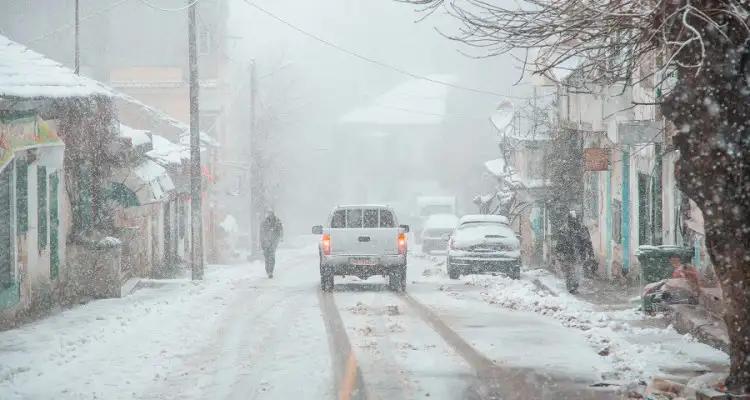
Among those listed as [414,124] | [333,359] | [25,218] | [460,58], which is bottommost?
[333,359]

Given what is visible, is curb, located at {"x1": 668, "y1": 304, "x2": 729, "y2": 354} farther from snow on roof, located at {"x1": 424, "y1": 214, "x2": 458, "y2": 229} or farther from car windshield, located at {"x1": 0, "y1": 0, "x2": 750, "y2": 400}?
snow on roof, located at {"x1": 424, "y1": 214, "x2": 458, "y2": 229}

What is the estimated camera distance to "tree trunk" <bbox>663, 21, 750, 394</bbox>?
8.64m

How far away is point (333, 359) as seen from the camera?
13.0m

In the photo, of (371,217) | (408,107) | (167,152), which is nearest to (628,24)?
(371,217)

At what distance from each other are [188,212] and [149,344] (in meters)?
30.7

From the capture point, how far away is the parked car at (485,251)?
27578mm

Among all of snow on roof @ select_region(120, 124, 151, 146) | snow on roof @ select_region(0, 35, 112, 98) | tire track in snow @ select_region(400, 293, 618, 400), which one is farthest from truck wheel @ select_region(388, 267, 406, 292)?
A: tire track in snow @ select_region(400, 293, 618, 400)

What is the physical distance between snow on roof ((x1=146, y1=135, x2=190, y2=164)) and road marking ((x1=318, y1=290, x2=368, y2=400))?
17894 millimetres

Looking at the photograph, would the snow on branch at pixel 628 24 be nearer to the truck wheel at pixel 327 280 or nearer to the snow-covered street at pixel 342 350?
the snow-covered street at pixel 342 350

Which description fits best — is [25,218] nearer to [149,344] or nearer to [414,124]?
[149,344]

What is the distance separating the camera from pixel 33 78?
17.4 meters

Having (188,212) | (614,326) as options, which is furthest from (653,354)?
(188,212)

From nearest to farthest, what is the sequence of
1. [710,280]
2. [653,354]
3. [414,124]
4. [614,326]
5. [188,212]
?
[653,354], [614,326], [710,280], [188,212], [414,124]

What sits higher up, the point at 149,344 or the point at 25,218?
the point at 25,218
